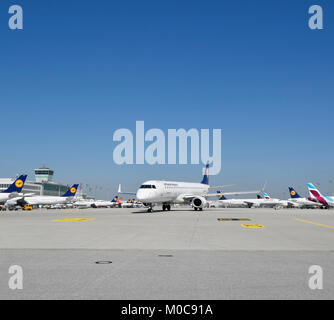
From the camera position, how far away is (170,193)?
55969mm

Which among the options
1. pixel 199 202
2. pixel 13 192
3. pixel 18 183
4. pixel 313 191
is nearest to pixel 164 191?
pixel 199 202

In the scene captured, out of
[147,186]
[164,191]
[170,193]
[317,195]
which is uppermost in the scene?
[147,186]

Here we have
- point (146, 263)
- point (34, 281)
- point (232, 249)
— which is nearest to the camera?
point (34, 281)

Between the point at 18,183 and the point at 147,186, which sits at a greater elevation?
the point at 147,186

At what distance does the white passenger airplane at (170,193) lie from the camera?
50.3 meters

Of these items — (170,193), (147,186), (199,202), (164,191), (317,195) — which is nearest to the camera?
(147,186)

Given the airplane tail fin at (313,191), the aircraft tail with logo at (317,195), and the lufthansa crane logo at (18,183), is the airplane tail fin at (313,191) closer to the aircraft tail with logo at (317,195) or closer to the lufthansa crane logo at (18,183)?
the aircraft tail with logo at (317,195)

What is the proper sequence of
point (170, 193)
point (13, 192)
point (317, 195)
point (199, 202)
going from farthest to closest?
point (317, 195) < point (13, 192) < point (199, 202) < point (170, 193)

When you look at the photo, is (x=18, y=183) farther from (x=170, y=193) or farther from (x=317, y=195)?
(x=317, y=195)
